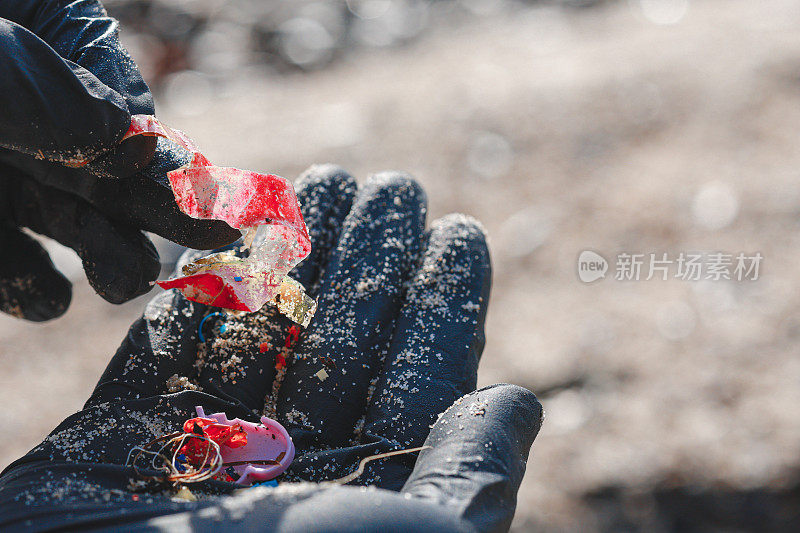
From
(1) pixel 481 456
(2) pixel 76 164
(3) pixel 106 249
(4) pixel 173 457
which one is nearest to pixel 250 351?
(4) pixel 173 457

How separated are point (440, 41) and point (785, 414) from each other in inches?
172

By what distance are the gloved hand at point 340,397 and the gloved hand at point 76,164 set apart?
229 millimetres

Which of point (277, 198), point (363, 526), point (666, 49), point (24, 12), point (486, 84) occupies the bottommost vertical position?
point (363, 526)

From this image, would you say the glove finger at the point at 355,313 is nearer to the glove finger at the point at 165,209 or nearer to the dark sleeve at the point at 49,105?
the glove finger at the point at 165,209

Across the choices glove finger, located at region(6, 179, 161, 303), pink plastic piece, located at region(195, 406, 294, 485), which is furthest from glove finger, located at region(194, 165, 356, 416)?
glove finger, located at region(6, 179, 161, 303)

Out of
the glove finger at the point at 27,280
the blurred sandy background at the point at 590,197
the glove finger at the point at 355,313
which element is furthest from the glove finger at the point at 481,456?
the blurred sandy background at the point at 590,197

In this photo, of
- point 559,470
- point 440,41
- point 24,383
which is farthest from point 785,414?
point 440,41

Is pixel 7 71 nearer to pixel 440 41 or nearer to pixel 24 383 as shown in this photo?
pixel 24 383

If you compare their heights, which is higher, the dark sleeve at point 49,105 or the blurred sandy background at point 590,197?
the blurred sandy background at point 590,197

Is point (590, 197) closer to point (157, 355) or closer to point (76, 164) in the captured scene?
point (157, 355)

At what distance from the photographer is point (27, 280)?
2074 millimetres

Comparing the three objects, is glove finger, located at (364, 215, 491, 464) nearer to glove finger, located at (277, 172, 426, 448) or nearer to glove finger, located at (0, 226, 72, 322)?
glove finger, located at (277, 172, 426, 448)

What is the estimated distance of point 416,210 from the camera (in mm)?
2035

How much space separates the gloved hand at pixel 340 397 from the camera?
117 centimetres
